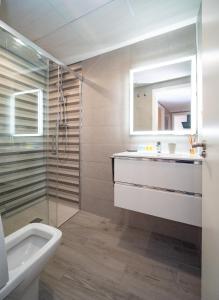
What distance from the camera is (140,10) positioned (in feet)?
4.92

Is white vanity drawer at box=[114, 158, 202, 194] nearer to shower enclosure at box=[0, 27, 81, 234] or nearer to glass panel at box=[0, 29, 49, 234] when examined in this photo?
shower enclosure at box=[0, 27, 81, 234]

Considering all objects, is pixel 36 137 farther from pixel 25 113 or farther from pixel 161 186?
pixel 161 186

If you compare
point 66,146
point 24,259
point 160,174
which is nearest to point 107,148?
point 66,146

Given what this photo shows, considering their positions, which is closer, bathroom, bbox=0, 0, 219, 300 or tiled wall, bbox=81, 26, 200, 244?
bathroom, bbox=0, 0, 219, 300

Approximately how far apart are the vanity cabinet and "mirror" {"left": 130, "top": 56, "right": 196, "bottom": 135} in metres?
0.55

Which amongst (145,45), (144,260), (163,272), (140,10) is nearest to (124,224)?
(144,260)

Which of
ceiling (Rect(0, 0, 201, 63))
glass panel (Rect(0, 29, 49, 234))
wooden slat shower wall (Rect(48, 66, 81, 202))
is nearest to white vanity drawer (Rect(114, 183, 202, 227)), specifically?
wooden slat shower wall (Rect(48, 66, 81, 202))

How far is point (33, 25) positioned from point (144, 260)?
108 inches

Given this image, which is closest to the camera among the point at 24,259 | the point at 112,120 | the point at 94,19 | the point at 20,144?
the point at 24,259

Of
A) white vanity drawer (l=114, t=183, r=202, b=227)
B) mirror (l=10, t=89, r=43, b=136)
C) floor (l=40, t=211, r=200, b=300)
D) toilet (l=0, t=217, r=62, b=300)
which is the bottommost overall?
floor (l=40, t=211, r=200, b=300)

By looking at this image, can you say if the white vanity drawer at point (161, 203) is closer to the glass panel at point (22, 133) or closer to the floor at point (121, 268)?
the floor at point (121, 268)

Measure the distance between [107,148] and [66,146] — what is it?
75 cm

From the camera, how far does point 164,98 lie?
181cm

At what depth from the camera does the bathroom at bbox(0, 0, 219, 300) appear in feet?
3.70
